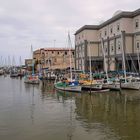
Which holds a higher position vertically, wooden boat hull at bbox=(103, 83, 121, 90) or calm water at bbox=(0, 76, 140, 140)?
wooden boat hull at bbox=(103, 83, 121, 90)

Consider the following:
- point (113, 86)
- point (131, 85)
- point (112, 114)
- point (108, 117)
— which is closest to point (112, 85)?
point (113, 86)

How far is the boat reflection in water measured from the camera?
68.5 feet

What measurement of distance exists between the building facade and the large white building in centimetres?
1739

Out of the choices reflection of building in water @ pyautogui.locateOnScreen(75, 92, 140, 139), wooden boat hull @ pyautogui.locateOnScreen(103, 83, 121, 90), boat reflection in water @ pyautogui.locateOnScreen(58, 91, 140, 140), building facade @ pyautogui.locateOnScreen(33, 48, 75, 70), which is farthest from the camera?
building facade @ pyautogui.locateOnScreen(33, 48, 75, 70)

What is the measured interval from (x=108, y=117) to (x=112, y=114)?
5.69ft

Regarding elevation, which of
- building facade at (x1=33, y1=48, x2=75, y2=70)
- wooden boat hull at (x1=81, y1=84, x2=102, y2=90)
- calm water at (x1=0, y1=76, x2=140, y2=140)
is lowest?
calm water at (x1=0, y1=76, x2=140, y2=140)

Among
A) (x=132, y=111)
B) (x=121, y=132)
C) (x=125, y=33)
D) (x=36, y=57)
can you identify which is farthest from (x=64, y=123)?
(x=36, y=57)

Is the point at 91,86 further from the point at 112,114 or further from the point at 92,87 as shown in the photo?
the point at 112,114

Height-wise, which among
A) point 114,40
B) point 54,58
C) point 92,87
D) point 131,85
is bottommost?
point 92,87

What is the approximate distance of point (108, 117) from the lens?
87.9 ft

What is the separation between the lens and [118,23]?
76062 mm

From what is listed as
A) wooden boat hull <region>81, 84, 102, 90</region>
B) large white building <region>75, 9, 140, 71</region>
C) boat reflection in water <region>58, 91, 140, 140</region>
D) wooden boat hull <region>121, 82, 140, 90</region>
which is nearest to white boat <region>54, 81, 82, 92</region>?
wooden boat hull <region>81, 84, 102, 90</region>

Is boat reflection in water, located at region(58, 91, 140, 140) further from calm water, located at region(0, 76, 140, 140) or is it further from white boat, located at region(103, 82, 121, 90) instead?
white boat, located at region(103, 82, 121, 90)

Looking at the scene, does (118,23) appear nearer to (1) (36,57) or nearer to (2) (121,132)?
(2) (121,132)
